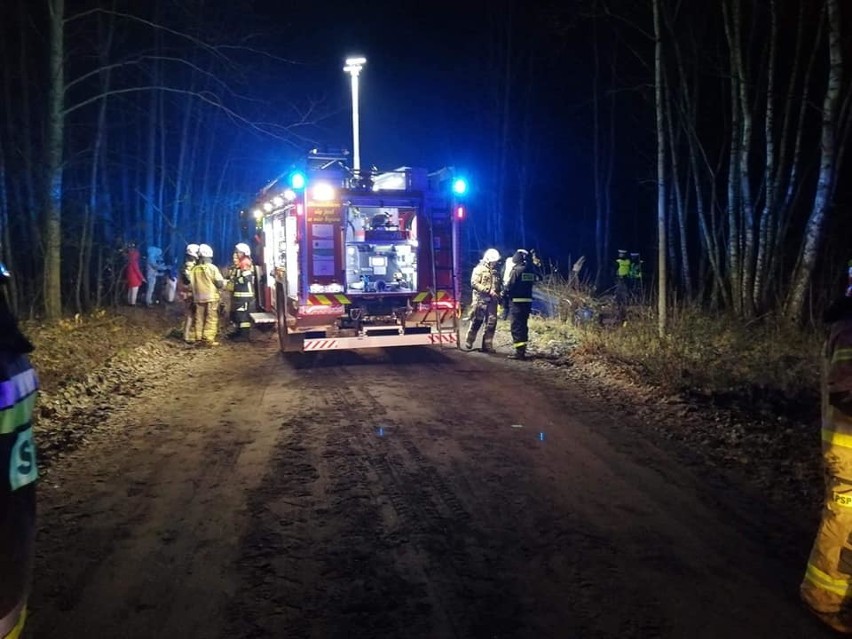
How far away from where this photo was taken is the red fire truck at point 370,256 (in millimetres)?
11625

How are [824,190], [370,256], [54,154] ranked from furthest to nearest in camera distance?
[54,154] → [370,256] → [824,190]

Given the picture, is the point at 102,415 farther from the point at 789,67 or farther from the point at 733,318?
the point at 789,67

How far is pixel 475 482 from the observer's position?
6.00 metres

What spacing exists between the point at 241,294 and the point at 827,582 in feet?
46.2

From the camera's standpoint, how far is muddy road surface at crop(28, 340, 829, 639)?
12.7 ft

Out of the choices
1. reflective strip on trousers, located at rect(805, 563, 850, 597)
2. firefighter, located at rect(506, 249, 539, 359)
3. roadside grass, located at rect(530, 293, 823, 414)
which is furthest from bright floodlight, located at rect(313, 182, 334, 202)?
reflective strip on trousers, located at rect(805, 563, 850, 597)

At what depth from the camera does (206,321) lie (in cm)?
1464

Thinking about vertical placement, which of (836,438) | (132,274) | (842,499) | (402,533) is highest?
(132,274)

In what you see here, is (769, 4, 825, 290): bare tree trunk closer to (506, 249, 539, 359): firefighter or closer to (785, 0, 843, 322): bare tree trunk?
(785, 0, 843, 322): bare tree trunk

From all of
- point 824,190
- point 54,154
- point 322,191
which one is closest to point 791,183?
point 824,190

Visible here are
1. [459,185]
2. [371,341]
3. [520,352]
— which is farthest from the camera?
[520,352]

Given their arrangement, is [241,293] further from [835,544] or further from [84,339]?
[835,544]

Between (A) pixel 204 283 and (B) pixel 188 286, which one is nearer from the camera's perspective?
(A) pixel 204 283

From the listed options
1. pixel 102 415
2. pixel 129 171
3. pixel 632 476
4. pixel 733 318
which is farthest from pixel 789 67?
pixel 129 171
